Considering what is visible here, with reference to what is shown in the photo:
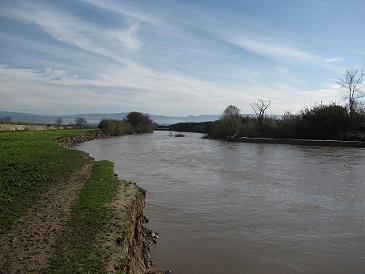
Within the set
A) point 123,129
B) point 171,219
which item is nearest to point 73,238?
point 171,219

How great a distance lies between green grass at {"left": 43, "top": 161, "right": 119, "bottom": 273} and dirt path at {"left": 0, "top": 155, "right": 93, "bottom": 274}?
0.63 feet

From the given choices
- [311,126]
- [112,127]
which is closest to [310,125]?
[311,126]

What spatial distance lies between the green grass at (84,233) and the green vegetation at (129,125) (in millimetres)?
76174

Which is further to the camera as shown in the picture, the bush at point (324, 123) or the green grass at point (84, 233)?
the bush at point (324, 123)

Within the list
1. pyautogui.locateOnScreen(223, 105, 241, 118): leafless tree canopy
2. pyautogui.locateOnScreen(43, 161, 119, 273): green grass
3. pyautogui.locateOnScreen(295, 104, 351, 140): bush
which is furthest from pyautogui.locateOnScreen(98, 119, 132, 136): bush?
pyautogui.locateOnScreen(43, 161, 119, 273): green grass

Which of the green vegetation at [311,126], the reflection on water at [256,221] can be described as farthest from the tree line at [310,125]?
the reflection on water at [256,221]

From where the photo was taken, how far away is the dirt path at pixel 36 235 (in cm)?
707

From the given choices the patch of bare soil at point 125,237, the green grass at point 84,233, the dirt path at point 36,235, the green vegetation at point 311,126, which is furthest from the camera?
the green vegetation at point 311,126

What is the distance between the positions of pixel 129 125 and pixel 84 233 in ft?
317

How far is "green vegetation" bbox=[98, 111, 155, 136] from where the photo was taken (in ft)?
300

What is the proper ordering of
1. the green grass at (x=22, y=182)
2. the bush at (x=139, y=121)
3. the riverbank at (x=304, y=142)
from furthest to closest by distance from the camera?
1. the bush at (x=139, y=121)
2. the riverbank at (x=304, y=142)
3. the green grass at (x=22, y=182)

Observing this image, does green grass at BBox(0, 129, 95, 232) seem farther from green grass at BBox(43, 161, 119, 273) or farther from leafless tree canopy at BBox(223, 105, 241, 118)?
leafless tree canopy at BBox(223, 105, 241, 118)

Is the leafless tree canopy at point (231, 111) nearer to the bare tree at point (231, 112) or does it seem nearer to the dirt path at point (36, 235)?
the bare tree at point (231, 112)

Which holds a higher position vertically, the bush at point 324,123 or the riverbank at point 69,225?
the bush at point 324,123
